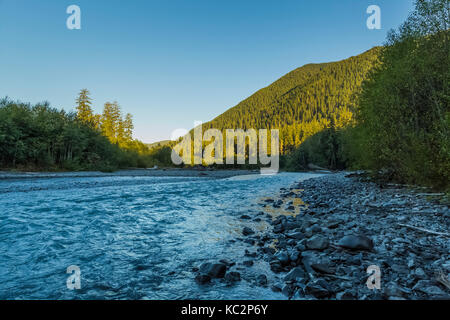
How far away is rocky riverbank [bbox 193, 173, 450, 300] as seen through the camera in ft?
9.84

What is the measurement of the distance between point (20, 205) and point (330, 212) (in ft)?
43.9

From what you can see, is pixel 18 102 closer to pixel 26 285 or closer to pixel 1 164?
pixel 1 164

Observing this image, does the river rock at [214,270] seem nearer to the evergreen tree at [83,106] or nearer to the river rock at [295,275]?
the river rock at [295,275]

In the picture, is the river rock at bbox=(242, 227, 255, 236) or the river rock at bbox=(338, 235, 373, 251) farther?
the river rock at bbox=(242, 227, 255, 236)

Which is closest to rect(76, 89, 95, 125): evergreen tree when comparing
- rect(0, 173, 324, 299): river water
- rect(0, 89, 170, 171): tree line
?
rect(0, 89, 170, 171): tree line

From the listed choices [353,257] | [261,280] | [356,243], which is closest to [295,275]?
[261,280]

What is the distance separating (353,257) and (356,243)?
484 millimetres

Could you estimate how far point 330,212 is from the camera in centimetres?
776

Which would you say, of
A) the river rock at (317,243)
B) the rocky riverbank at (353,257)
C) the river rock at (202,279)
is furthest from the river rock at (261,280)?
the river rock at (317,243)

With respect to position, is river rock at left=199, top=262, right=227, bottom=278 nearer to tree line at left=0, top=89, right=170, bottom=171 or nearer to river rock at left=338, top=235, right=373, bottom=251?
river rock at left=338, top=235, right=373, bottom=251

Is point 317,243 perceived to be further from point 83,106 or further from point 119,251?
point 83,106

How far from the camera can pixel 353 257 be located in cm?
393

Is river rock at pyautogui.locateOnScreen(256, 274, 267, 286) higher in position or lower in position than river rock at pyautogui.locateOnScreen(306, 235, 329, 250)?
lower

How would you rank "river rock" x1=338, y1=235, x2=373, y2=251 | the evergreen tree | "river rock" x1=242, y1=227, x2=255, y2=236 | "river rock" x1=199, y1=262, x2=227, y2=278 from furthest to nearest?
the evergreen tree < "river rock" x1=242, y1=227, x2=255, y2=236 < "river rock" x1=338, y1=235, x2=373, y2=251 < "river rock" x1=199, y1=262, x2=227, y2=278
